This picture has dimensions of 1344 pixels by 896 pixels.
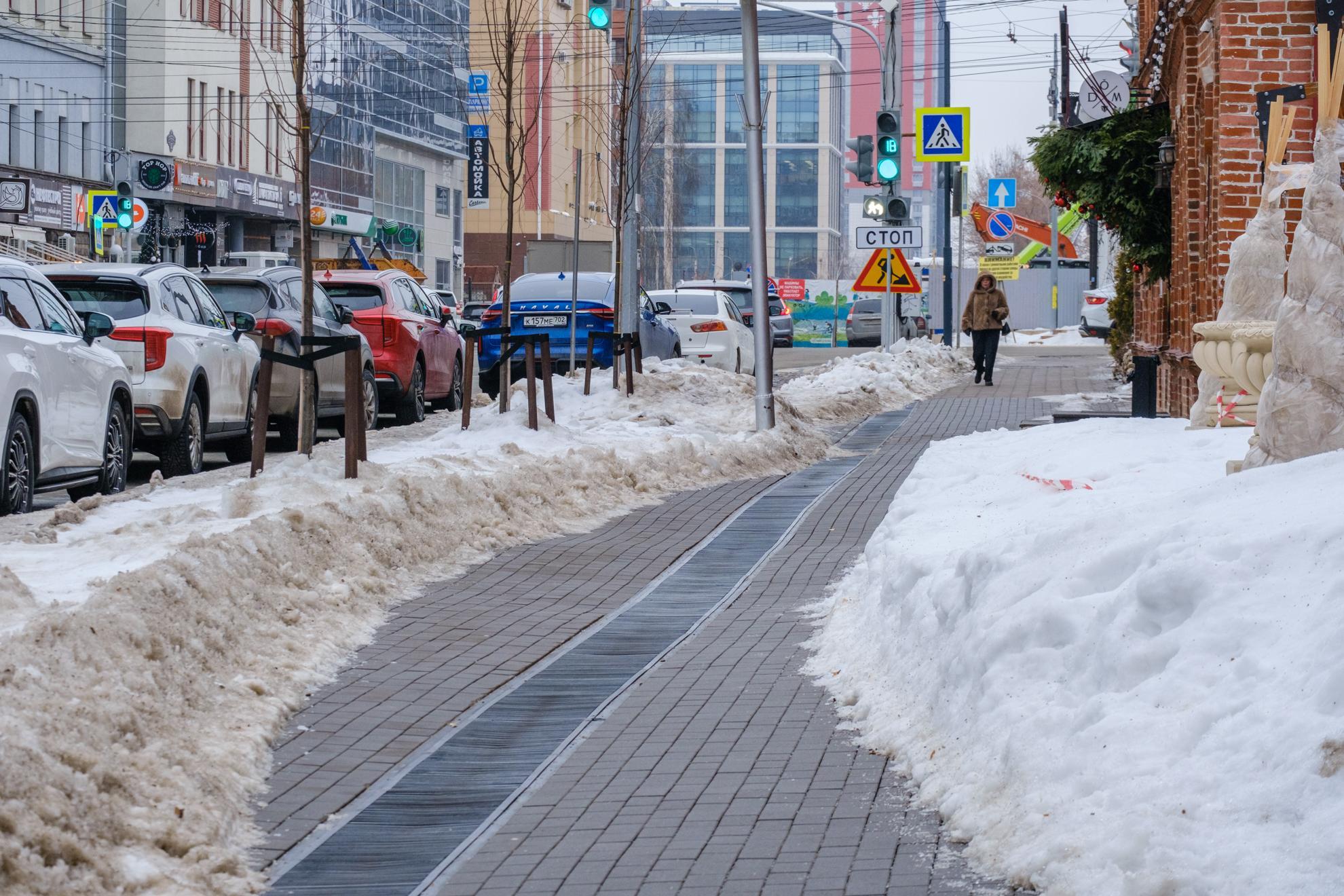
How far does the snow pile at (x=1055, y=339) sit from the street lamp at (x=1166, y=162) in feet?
124

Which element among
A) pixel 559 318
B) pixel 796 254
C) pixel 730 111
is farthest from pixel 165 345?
pixel 796 254

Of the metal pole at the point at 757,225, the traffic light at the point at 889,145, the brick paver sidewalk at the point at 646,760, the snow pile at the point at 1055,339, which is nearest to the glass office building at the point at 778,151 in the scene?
the snow pile at the point at 1055,339

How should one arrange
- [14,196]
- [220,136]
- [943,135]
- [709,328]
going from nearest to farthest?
[943,135] < [709,328] < [14,196] < [220,136]

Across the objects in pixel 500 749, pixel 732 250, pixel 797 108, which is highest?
pixel 797 108

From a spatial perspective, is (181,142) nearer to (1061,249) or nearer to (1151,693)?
(1061,249)

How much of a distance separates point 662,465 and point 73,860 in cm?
1042

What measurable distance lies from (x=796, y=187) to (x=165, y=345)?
159472mm

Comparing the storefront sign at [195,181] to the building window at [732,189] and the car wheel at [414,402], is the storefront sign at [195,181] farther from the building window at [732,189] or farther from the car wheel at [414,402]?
the building window at [732,189]

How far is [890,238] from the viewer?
24297 millimetres

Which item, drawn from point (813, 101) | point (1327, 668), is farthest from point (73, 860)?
point (813, 101)

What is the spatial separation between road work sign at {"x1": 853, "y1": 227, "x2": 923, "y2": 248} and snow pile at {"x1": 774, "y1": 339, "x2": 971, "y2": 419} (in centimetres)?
193

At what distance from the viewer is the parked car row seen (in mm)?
11539

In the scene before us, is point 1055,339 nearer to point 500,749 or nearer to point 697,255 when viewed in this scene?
point 500,749

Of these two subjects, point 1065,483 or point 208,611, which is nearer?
point 208,611
